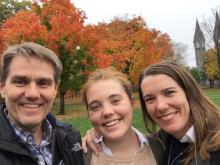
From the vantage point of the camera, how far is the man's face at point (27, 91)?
305 cm

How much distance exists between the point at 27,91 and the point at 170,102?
1.22 meters

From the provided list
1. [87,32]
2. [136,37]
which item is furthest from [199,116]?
[136,37]

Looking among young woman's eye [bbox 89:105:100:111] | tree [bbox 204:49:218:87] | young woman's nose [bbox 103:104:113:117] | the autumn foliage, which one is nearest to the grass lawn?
young woman's eye [bbox 89:105:100:111]

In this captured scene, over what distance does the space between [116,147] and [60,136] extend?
0.54 meters

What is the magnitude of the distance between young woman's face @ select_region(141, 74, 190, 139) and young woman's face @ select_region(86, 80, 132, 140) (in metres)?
0.28

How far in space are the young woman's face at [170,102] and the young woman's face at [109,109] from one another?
0.90ft

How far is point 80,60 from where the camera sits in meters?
23.8

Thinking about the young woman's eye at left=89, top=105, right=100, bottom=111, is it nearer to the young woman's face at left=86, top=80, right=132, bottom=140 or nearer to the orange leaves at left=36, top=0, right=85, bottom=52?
the young woman's face at left=86, top=80, right=132, bottom=140

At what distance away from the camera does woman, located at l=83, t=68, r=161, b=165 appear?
3326 millimetres

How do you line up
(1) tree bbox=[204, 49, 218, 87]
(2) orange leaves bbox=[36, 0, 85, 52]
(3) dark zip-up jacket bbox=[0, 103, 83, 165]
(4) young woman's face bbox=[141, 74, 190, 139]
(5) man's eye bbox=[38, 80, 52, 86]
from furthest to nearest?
(1) tree bbox=[204, 49, 218, 87] → (2) orange leaves bbox=[36, 0, 85, 52] → (4) young woman's face bbox=[141, 74, 190, 139] → (5) man's eye bbox=[38, 80, 52, 86] → (3) dark zip-up jacket bbox=[0, 103, 83, 165]

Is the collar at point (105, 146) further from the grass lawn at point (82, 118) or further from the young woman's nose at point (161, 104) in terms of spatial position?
the grass lawn at point (82, 118)

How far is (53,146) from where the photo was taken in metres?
3.14

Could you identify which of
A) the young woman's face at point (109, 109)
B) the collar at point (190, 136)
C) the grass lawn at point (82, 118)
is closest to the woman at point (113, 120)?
the young woman's face at point (109, 109)

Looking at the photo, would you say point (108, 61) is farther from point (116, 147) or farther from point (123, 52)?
point (116, 147)
